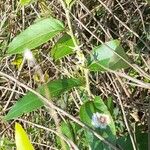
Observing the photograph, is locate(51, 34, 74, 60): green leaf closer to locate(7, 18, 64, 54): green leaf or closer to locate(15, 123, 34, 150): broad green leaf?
locate(7, 18, 64, 54): green leaf

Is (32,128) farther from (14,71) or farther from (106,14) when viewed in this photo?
(106,14)

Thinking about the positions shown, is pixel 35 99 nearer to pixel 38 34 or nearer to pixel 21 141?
pixel 38 34

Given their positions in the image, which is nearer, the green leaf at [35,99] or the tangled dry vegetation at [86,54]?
the green leaf at [35,99]

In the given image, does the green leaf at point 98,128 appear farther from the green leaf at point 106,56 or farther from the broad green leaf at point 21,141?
the broad green leaf at point 21,141

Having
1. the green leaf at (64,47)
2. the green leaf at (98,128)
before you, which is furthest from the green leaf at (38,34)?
the green leaf at (98,128)

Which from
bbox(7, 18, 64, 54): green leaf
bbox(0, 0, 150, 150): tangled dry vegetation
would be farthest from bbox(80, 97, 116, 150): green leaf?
bbox(0, 0, 150, 150): tangled dry vegetation

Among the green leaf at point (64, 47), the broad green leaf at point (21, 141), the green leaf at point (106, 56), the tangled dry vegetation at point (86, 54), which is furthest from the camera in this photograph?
the tangled dry vegetation at point (86, 54)

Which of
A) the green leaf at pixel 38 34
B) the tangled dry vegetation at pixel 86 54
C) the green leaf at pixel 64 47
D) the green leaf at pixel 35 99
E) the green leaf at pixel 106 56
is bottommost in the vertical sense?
the tangled dry vegetation at pixel 86 54
